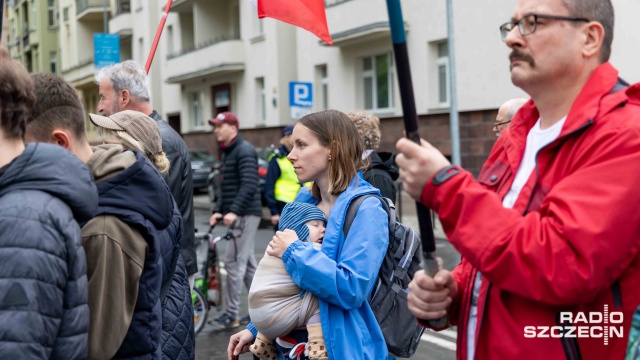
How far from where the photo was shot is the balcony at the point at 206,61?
104 feet

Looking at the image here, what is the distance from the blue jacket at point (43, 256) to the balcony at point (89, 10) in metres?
46.9

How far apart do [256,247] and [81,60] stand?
134 feet

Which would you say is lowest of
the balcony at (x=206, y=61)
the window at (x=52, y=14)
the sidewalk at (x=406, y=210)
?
the sidewalk at (x=406, y=210)

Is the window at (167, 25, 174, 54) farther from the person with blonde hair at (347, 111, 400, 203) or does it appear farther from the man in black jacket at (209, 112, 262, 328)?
the person with blonde hair at (347, 111, 400, 203)

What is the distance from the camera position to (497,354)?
2.17 meters

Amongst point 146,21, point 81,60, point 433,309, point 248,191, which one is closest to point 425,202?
point 433,309

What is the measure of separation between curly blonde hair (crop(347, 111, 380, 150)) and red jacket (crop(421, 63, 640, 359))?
3.06 meters

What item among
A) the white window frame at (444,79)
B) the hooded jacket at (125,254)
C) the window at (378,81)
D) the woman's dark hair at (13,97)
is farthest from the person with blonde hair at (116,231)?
the window at (378,81)

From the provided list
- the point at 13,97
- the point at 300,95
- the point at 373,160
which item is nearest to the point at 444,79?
the point at 300,95

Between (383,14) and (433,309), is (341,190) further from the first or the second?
(383,14)

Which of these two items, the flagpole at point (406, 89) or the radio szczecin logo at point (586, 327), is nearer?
the flagpole at point (406, 89)

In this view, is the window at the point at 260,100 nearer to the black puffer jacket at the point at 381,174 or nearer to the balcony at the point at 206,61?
the balcony at the point at 206,61

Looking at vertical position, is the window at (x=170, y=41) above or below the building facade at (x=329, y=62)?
above

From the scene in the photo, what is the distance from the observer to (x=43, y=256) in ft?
6.79
